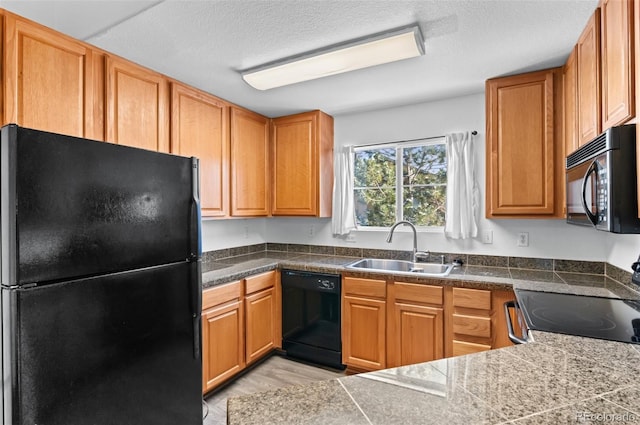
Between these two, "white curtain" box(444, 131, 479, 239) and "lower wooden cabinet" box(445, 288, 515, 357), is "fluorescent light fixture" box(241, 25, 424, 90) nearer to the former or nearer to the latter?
"white curtain" box(444, 131, 479, 239)

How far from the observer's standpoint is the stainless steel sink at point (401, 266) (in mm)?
2676

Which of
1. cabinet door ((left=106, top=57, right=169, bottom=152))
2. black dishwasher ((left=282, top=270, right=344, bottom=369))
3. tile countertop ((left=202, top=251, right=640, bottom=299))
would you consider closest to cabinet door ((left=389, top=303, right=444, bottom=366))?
tile countertop ((left=202, top=251, right=640, bottom=299))

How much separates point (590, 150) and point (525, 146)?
33.9 inches

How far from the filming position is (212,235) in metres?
2.97

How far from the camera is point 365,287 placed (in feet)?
8.19

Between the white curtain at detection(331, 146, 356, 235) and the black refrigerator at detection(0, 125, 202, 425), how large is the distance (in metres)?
1.68

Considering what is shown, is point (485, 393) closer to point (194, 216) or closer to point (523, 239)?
point (194, 216)

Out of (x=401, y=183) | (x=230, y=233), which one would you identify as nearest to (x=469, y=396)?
(x=401, y=183)

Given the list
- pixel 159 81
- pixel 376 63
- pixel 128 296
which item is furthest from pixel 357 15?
pixel 128 296

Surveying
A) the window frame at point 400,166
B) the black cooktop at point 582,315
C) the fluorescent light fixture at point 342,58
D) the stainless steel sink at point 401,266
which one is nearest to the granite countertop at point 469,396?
the black cooktop at point 582,315

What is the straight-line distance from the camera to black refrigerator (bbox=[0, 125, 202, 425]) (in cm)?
109

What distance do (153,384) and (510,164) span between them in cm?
259

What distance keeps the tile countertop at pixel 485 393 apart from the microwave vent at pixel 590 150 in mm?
751

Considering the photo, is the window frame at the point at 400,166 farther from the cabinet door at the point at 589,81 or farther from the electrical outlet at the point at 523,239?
the cabinet door at the point at 589,81
